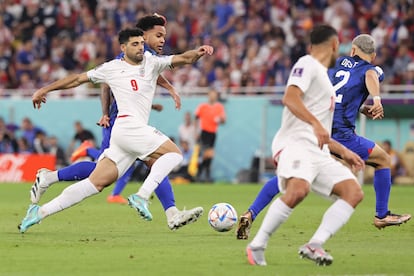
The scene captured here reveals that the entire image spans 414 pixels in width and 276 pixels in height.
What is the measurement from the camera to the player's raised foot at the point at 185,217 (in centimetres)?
1194

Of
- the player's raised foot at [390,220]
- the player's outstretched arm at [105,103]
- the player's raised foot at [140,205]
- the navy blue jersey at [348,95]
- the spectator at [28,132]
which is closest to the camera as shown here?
the player's raised foot at [140,205]

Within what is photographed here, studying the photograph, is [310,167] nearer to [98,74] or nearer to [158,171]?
[158,171]

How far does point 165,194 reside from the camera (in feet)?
41.2

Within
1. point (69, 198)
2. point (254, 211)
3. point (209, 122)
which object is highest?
point (69, 198)

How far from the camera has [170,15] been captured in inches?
1298

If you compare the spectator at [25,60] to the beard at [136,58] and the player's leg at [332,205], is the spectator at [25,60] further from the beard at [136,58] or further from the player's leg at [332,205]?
the player's leg at [332,205]

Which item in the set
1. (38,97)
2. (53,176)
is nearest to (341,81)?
(53,176)

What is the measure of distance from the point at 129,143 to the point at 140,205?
818 millimetres

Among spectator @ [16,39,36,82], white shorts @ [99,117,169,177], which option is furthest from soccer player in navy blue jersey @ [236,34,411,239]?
spectator @ [16,39,36,82]

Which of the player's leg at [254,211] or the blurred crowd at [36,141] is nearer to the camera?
the player's leg at [254,211]

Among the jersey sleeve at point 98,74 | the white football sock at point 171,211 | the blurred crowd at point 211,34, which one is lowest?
the blurred crowd at point 211,34

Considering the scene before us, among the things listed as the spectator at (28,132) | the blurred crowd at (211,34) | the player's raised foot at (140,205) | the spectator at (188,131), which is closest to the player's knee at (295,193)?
the player's raised foot at (140,205)

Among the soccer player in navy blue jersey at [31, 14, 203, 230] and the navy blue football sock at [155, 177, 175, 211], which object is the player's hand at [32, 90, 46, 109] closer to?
the soccer player in navy blue jersey at [31, 14, 203, 230]

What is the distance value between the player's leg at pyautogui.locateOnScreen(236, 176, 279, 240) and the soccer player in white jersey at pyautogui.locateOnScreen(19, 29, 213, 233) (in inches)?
38.3
